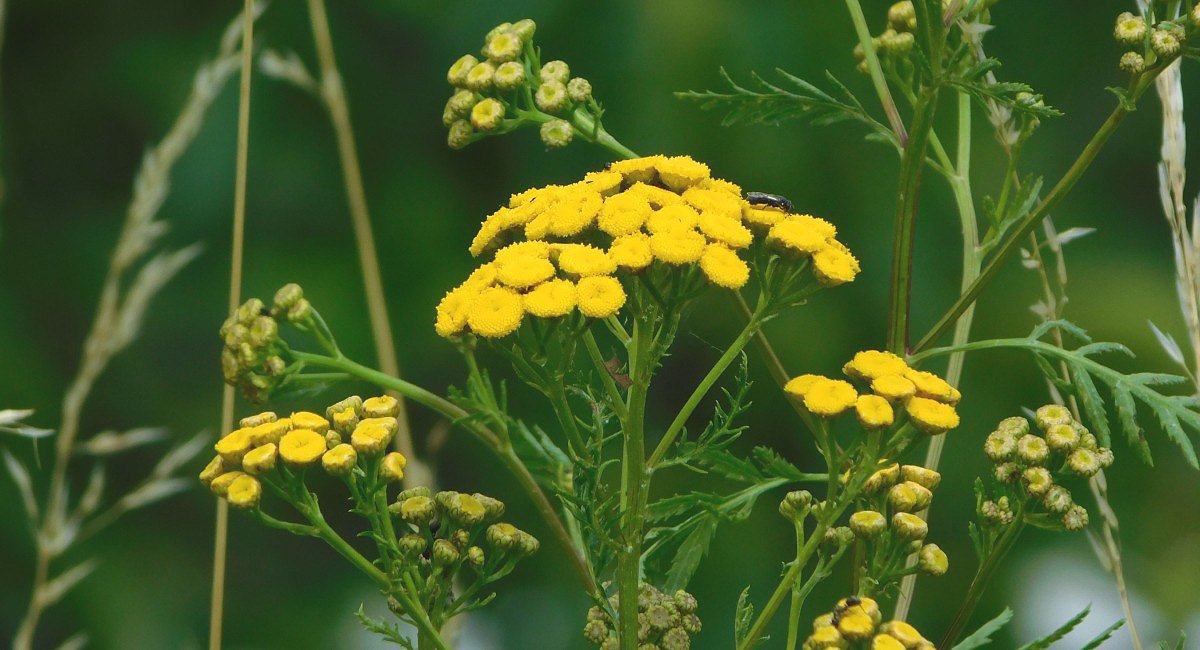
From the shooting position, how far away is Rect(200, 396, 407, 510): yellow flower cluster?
127cm

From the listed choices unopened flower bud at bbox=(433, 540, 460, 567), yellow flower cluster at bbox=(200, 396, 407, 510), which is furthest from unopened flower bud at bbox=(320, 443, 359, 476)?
unopened flower bud at bbox=(433, 540, 460, 567)

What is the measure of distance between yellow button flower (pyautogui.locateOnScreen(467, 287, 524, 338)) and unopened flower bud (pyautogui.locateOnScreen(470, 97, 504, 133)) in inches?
12.4

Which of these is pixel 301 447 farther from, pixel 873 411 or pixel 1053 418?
pixel 1053 418

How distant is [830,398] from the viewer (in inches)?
49.0

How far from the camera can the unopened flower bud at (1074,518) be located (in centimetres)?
133

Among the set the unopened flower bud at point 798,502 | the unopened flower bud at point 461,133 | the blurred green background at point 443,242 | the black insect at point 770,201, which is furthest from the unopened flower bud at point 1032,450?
the blurred green background at point 443,242

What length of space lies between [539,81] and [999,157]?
2195 mm

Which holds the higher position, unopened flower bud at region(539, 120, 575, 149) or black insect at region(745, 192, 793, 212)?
unopened flower bud at region(539, 120, 575, 149)

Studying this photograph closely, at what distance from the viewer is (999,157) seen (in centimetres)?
345

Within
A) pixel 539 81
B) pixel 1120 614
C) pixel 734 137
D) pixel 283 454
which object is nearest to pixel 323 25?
pixel 539 81

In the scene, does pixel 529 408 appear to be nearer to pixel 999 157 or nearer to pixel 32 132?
pixel 999 157

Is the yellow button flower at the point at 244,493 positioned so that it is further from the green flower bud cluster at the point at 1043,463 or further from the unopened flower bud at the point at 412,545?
the green flower bud cluster at the point at 1043,463

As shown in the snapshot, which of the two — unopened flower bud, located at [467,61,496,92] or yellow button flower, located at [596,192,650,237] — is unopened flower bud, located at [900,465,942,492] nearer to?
yellow button flower, located at [596,192,650,237]

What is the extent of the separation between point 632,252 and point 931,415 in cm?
30
